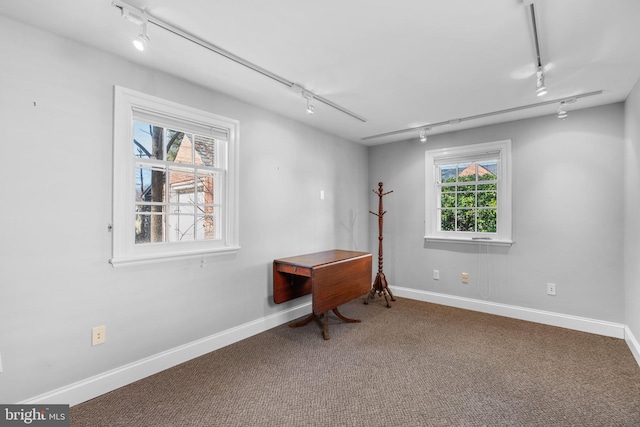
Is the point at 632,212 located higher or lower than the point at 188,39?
lower

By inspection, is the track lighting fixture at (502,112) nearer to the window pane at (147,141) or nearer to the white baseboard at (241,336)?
the white baseboard at (241,336)

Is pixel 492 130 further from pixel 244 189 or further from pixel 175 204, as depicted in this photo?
pixel 175 204

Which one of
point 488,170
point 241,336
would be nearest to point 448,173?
point 488,170

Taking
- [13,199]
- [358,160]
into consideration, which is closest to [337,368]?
[13,199]

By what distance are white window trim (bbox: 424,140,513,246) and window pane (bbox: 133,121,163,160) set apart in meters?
3.18

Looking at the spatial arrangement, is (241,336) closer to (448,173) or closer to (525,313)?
(525,313)

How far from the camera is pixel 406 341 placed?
2818 mm

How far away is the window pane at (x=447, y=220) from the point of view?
13.1ft

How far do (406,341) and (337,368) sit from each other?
0.82 m

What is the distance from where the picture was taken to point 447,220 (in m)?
4.06

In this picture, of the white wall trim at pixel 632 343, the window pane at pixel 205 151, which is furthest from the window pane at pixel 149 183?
the white wall trim at pixel 632 343

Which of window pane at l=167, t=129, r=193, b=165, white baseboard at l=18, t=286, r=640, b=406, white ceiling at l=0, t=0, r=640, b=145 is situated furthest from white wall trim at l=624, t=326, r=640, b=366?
window pane at l=167, t=129, r=193, b=165

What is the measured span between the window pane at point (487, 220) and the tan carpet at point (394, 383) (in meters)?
1.15

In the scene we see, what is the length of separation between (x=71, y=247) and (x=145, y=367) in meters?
0.98
